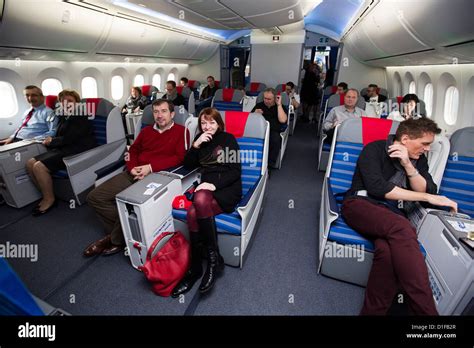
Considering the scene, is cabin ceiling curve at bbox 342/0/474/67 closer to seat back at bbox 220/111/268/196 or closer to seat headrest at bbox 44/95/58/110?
seat back at bbox 220/111/268/196

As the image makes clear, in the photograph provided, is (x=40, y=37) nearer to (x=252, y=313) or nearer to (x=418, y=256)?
(x=252, y=313)

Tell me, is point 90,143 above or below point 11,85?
A: below

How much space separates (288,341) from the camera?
73cm

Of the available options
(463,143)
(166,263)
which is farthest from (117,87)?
(463,143)

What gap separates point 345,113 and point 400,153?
247cm

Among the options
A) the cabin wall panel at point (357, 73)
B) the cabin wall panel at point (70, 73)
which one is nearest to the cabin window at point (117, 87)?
the cabin wall panel at point (70, 73)

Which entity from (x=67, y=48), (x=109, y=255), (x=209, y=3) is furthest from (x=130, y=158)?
(x=67, y=48)

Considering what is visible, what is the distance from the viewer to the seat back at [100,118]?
376 centimetres

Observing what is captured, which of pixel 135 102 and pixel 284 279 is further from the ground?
pixel 135 102

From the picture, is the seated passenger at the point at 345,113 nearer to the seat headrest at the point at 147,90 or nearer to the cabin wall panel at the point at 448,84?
the cabin wall panel at the point at 448,84

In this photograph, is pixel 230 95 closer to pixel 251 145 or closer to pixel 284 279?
pixel 251 145

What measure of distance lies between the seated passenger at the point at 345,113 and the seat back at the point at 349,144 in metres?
1.55

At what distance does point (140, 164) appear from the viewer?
289 cm

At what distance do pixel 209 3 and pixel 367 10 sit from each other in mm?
2828
